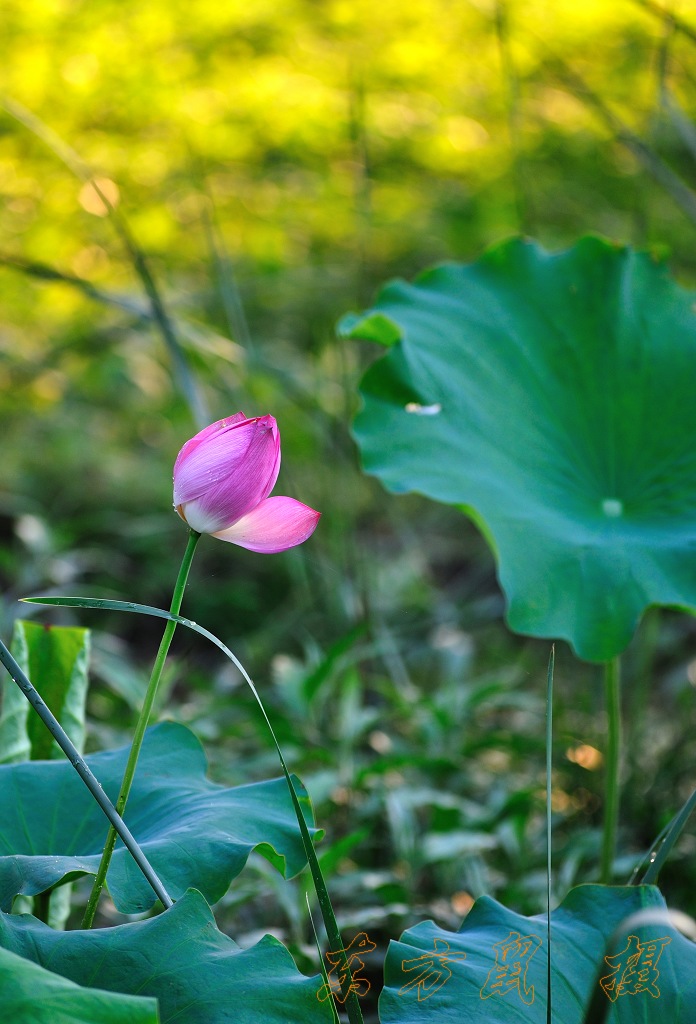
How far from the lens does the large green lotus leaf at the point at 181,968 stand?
0.41m

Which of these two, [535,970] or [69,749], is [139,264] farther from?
[535,970]

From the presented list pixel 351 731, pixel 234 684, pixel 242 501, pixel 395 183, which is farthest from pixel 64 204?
pixel 242 501

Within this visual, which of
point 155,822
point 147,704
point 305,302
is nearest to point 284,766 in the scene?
point 147,704

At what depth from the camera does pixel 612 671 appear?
0.78 m

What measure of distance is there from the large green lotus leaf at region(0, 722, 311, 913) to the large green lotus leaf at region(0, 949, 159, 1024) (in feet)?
0.35

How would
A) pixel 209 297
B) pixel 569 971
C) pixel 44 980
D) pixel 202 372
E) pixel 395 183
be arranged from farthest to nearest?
pixel 395 183, pixel 202 372, pixel 209 297, pixel 569 971, pixel 44 980

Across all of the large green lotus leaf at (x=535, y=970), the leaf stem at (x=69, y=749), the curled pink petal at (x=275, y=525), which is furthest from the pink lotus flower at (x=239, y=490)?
the large green lotus leaf at (x=535, y=970)

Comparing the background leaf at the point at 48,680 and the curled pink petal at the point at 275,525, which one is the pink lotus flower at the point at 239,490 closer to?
the curled pink petal at the point at 275,525

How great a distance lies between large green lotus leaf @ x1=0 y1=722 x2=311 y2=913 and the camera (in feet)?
1.59

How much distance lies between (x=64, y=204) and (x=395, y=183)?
1198 mm

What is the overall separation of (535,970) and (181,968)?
0.68 feet

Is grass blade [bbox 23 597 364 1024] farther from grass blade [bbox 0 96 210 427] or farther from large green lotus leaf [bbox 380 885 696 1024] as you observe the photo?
grass blade [bbox 0 96 210 427]

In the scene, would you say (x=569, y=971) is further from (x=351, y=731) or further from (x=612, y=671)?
(x=351, y=731)

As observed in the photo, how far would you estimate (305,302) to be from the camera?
300cm
